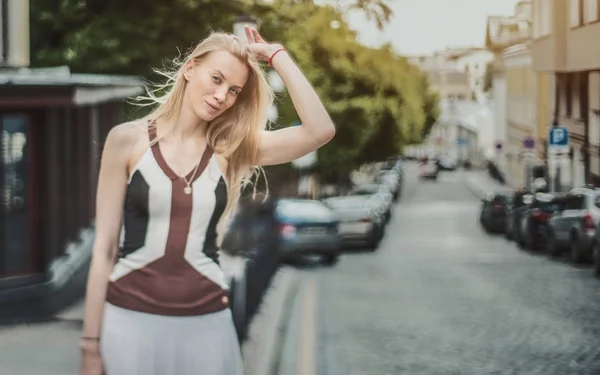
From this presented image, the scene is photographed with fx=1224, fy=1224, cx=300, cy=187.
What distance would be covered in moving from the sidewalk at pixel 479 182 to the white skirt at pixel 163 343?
51.2 meters

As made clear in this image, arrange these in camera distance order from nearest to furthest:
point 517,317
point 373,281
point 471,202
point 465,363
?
point 465,363 → point 517,317 → point 373,281 → point 471,202

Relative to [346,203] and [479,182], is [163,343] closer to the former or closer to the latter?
[346,203]

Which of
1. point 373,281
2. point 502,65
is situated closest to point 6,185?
point 373,281

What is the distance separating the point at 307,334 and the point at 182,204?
926cm

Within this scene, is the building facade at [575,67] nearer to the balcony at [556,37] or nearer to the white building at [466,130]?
the balcony at [556,37]

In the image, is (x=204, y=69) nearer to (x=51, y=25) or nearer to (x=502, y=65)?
(x=51, y=25)

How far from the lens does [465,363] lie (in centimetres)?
1066

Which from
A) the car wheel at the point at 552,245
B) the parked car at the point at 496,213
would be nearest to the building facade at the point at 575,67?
the car wheel at the point at 552,245

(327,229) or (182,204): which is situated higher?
(182,204)

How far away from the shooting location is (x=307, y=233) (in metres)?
23.4

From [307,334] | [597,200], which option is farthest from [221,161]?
[597,200]

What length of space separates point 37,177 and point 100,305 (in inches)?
378

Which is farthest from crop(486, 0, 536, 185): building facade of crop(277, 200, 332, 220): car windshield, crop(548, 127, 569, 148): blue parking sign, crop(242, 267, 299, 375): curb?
crop(242, 267, 299, 375): curb

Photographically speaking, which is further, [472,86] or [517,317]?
[472,86]
